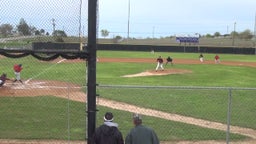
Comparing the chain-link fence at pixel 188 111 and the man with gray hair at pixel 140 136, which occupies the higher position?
the man with gray hair at pixel 140 136

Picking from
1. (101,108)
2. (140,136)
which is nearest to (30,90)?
(101,108)

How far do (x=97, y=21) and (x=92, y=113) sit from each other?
1.38 metres

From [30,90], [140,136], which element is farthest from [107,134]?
[30,90]

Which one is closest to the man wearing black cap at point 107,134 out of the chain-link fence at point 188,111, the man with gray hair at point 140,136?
the man with gray hair at point 140,136

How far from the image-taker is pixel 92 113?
6.57 m

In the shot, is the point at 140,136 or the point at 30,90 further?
the point at 30,90

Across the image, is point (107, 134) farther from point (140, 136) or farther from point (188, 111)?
point (188, 111)

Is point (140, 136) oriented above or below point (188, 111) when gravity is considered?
above

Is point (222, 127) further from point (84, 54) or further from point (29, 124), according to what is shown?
point (84, 54)

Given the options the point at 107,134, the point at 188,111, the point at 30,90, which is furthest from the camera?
the point at 30,90

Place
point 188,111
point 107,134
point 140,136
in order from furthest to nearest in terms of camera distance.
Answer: point 188,111, point 140,136, point 107,134

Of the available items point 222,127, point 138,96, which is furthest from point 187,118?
point 138,96

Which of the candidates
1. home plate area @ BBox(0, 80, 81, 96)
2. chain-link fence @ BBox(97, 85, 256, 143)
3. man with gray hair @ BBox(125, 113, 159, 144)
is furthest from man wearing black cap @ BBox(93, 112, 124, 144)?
home plate area @ BBox(0, 80, 81, 96)

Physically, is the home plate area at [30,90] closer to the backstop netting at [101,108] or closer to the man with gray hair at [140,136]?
the backstop netting at [101,108]
